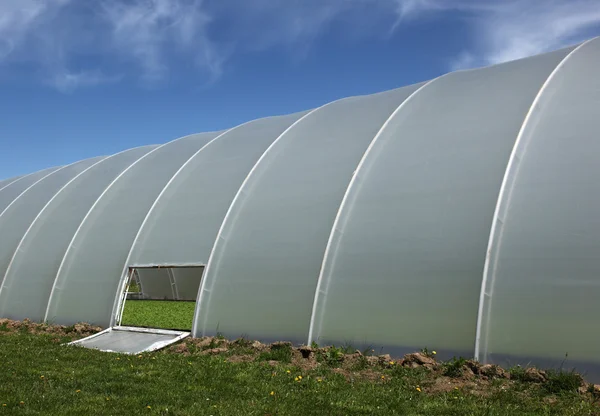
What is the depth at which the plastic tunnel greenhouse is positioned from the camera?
36.3 feet

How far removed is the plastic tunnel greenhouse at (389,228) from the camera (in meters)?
11.1

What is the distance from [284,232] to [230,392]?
5.61m

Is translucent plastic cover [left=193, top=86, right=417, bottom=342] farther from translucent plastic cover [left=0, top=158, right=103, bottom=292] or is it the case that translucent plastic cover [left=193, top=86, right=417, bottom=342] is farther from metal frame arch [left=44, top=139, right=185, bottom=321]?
translucent plastic cover [left=0, top=158, right=103, bottom=292]

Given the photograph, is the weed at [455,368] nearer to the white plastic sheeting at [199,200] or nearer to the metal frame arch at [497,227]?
the metal frame arch at [497,227]

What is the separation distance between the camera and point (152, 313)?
26141mm

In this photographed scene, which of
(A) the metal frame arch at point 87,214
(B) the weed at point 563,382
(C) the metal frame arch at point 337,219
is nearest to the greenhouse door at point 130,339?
(A) the metal frame arch at point 87,214

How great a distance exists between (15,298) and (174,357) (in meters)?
10.1

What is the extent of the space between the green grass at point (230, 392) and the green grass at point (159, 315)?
703cm

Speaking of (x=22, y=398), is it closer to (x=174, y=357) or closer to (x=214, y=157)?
(x=174, y=357)

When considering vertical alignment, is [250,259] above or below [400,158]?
below

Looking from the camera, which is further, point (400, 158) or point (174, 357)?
point (400, 158)

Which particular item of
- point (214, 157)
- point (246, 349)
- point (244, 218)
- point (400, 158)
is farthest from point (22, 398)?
point (214, 157)

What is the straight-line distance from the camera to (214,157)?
20.3 metres

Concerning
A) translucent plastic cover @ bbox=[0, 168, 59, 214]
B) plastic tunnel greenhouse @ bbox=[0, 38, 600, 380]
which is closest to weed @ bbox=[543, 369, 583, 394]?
plastic tunnel greenhouse @ bbox=[0, 38, 600, 380]
